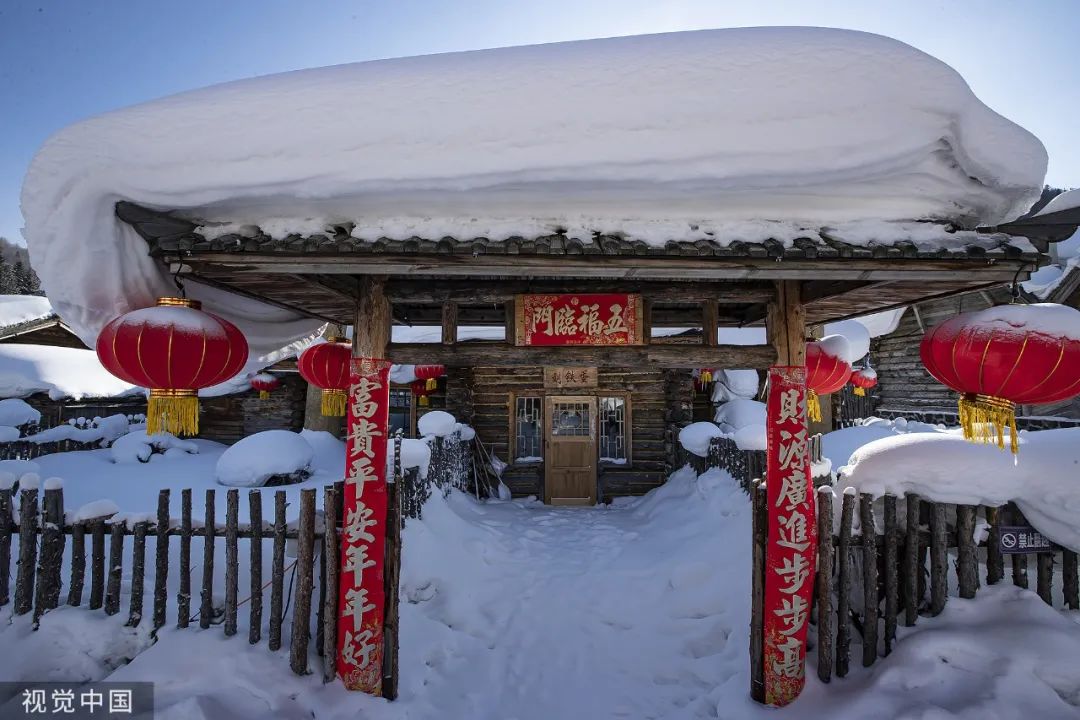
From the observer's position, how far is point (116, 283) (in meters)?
3.43

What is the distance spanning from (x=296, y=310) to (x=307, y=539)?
2.51 meters

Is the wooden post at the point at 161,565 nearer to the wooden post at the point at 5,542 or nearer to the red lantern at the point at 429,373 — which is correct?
the wooden post at the point at 5,542

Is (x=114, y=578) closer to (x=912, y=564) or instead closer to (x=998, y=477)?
(x=912, y=564)

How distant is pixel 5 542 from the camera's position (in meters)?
4.28

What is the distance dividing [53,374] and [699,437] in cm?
1913

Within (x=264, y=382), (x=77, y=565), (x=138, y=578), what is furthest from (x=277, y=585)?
(x=264, y=382)

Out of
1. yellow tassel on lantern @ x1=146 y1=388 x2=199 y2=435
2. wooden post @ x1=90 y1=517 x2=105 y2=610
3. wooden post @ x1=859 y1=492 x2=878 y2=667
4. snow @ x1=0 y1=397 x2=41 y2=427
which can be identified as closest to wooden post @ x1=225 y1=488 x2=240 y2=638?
yellow tassel on lantern @ x1=146 y1=388 x2=199 y2=435

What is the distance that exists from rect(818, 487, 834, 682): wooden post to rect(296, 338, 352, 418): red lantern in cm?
461

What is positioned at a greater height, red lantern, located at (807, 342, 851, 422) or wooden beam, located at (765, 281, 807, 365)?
wooden beam, located at (765, 281, 807, 365)

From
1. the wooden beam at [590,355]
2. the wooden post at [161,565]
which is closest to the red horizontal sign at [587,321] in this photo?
the wooden beam at [590,355]

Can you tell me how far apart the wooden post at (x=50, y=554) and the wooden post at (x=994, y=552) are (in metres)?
7.99

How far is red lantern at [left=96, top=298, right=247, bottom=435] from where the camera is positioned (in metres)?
2.99

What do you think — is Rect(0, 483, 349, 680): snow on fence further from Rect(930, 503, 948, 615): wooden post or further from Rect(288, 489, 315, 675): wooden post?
Rect(930, 503, 948, 615): wooden post

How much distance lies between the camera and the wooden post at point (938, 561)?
398 cm
